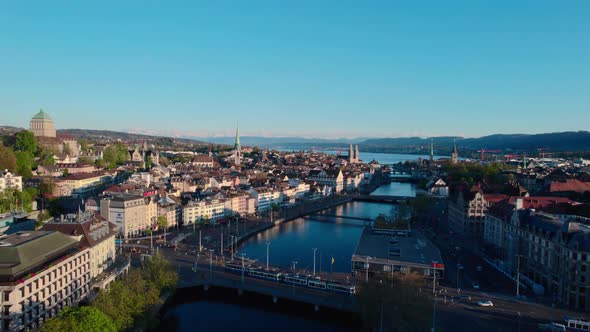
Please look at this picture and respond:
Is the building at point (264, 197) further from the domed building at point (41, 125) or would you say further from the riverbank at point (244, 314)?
the domed building at point (41, 125)

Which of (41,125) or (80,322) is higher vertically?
(41,125)

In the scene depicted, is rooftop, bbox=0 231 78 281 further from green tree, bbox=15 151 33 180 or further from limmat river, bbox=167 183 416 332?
green tree, bbox=15 151 33 180

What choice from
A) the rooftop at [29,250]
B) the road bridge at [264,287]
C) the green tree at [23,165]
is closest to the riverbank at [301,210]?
the road bridge at [264,287]

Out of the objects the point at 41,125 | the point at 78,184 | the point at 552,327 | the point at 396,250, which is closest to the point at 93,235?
the point at 396,250

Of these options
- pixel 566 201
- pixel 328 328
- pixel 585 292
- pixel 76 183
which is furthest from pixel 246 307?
pixel 76 183

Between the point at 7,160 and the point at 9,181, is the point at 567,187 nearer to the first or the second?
the point at 9,181
